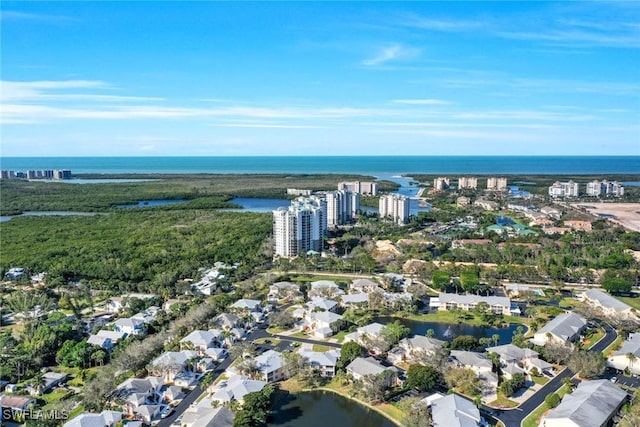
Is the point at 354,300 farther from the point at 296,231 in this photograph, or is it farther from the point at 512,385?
the point at 296,231

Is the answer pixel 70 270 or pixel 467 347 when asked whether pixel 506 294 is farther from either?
pixel 70 270

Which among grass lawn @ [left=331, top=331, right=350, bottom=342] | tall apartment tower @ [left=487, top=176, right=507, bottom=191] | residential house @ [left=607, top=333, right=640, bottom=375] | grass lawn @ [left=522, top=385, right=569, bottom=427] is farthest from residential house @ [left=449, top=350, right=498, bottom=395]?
tall apartment tower @ [left=487, top=176, right=507, bottom=191]

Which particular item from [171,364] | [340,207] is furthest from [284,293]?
[340,207]

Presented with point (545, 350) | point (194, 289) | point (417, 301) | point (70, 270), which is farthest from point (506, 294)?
point (70, 270)

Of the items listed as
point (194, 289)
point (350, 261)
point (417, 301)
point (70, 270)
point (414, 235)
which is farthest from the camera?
point (414, 235)

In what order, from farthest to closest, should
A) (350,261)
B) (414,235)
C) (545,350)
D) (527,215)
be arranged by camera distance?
(527,215)
(414,235)
(350,261)
(545,350)

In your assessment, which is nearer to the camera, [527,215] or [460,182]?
[527,215]
